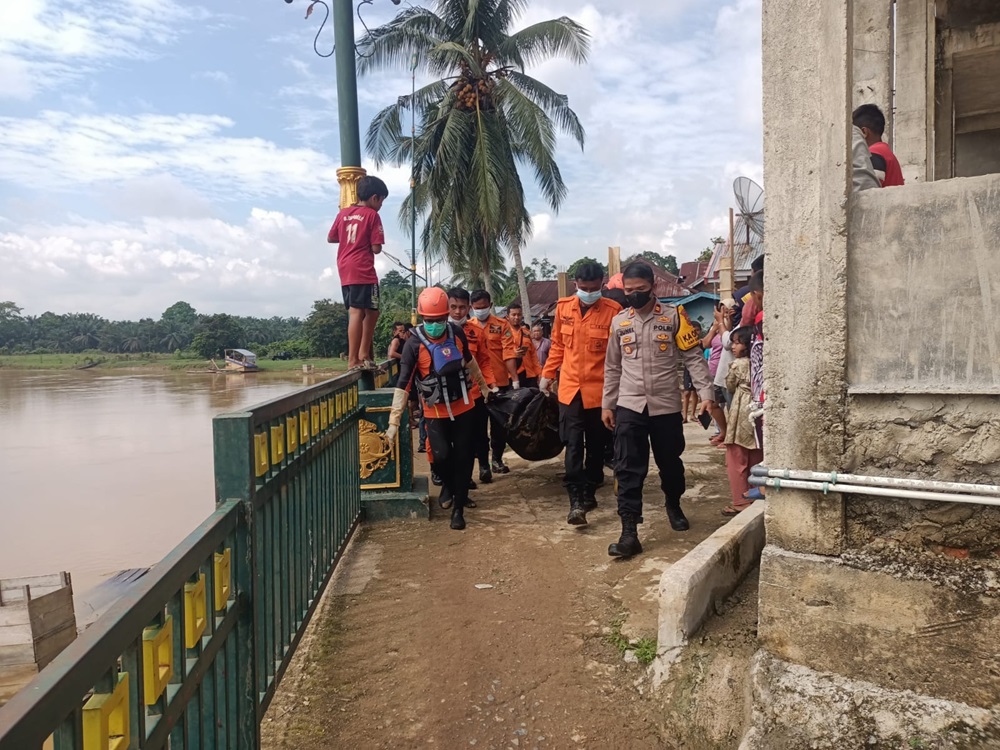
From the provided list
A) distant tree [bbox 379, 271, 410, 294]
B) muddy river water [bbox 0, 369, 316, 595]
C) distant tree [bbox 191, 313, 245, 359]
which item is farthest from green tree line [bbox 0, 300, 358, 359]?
muddy river water [bbox 0, 369, 316, 595]

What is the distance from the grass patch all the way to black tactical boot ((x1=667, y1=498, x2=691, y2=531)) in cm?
129

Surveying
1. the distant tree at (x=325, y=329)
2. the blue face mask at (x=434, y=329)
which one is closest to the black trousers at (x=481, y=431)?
the blue face mask at (x=434, y=329)

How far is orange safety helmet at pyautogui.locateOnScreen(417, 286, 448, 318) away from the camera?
4793 mm

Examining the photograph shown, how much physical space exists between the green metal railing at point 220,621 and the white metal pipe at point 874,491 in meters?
1.71

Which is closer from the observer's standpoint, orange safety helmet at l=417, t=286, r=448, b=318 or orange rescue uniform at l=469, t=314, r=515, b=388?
orange safety helmet at l=417, t=286, r=448, b=318

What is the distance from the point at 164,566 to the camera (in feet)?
4.93

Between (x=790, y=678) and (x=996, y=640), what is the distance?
2.01 feet

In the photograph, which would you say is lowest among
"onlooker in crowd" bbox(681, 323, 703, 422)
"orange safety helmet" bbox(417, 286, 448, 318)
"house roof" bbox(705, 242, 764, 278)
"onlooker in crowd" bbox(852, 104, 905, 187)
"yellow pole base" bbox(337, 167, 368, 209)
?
"onlooker in crowd" bbox(681, 323, 703, 422)

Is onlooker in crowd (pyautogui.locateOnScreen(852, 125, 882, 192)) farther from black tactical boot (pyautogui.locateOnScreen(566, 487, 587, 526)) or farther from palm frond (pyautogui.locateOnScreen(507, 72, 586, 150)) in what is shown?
palm frond (pyautogui.locateOnScreen(507, 72, 586, 150))

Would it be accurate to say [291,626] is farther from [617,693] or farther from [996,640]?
[996,640]

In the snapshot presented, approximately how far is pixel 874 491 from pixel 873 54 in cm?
350

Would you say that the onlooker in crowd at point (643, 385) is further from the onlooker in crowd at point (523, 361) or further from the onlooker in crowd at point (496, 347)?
the onlooker in crowd at point (523, 361)

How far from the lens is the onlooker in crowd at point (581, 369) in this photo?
479 cm

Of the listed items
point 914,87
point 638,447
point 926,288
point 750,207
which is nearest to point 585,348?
point 638,447
